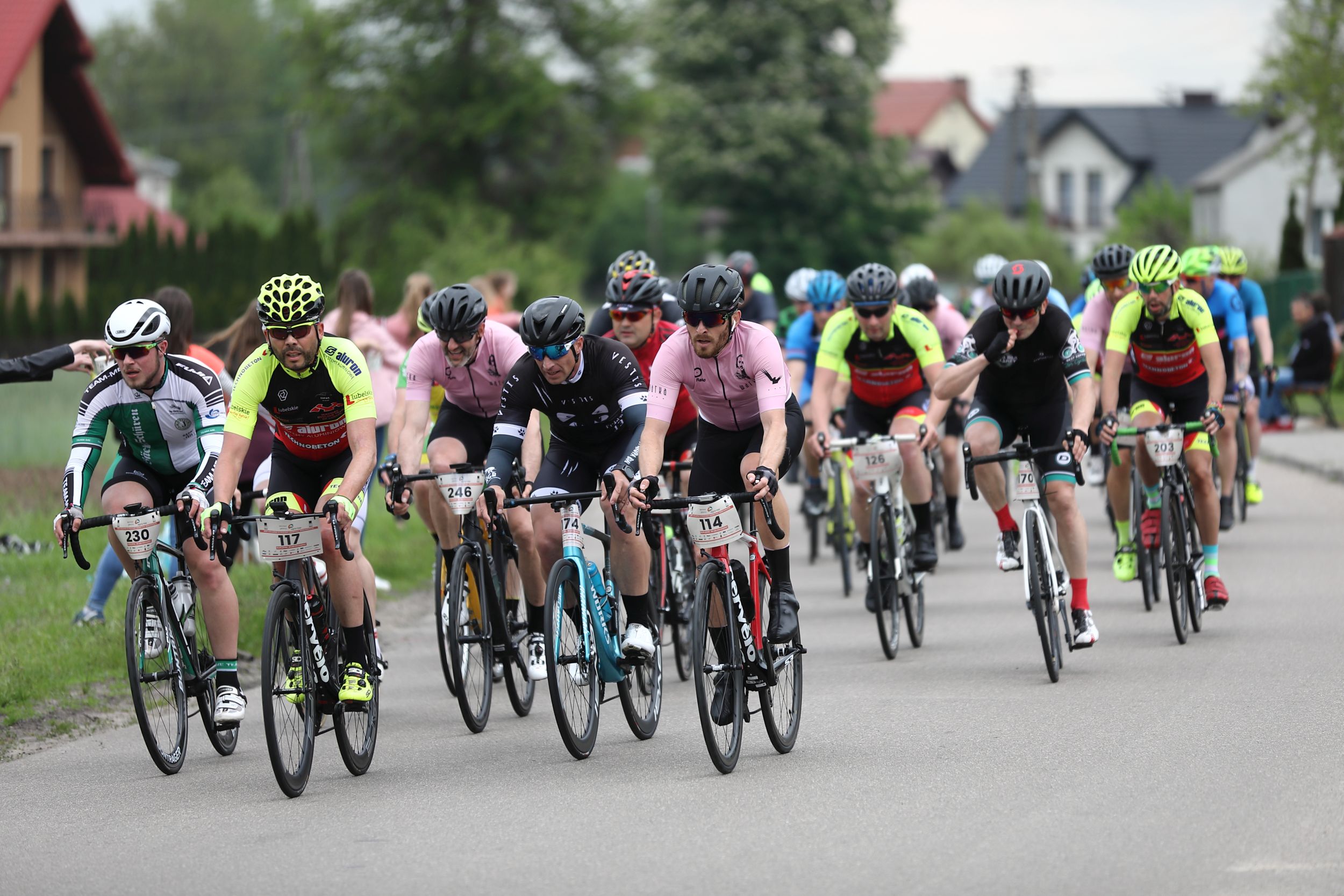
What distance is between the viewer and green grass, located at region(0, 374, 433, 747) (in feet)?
33.0

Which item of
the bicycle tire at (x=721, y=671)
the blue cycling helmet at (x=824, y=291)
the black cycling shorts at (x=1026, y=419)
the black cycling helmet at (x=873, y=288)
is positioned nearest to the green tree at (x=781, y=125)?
the blue cycling helmet at (x=824, y=291)

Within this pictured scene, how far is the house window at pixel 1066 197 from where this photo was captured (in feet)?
300

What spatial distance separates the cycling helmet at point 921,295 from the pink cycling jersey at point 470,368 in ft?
16.6

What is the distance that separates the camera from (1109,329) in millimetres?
11719

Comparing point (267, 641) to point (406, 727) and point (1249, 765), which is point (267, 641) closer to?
point (406, 727)

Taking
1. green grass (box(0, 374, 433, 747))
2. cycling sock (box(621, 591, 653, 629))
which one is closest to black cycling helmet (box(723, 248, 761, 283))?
green grass (box(0, 374, 433, 747))

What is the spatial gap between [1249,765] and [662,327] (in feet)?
15.1

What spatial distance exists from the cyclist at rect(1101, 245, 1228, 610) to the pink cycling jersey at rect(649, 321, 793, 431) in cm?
272

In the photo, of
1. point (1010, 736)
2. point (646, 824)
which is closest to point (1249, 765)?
point (1010, 736)

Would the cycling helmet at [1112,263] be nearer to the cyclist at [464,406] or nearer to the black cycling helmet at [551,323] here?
the cyclist at [464,406]

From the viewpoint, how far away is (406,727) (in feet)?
29.9

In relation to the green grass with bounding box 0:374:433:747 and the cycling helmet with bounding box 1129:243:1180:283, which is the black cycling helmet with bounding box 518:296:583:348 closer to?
the green grass with bounding box 0:374:433:747

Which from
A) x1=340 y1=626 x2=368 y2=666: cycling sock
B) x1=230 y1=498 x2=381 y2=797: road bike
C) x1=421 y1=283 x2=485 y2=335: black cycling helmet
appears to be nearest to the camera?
x1=230 y1=498 x2=381 y2=797: road bike

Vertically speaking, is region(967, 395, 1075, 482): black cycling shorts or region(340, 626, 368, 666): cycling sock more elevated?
region(967, 395, 1075, 482): black cycling shorts
